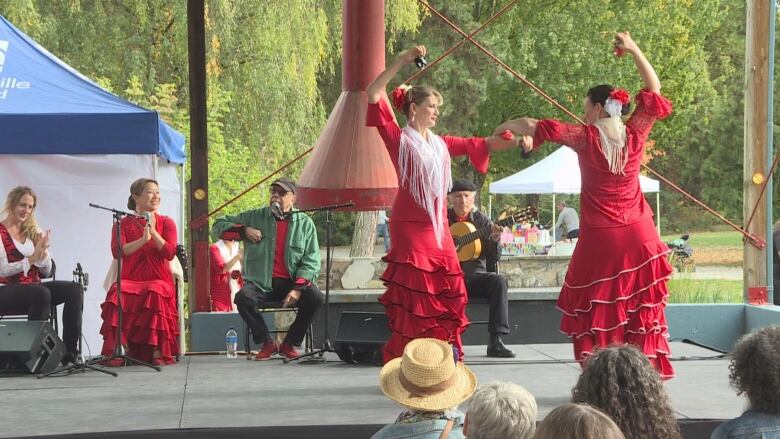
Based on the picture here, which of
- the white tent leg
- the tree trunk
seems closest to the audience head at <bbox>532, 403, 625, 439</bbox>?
the white tent leg

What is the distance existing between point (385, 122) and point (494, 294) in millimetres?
2679

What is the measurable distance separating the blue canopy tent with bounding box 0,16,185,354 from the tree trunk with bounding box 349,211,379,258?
10706 mm

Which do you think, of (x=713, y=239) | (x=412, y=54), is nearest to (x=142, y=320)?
(x=412, y=54)

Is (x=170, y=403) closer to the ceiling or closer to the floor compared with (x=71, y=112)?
closer to the floor

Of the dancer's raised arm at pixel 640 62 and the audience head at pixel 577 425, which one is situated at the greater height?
the dancer's raised arm at pixel 640 62

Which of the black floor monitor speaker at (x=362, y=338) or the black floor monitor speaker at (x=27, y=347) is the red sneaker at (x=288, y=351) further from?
the black floor monitor speaker at (x=27, y=347)

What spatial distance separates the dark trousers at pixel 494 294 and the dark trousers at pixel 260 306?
1125 millimetres

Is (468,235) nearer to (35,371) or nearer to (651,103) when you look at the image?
(651,103)

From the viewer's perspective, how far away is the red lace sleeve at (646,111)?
18.5ft

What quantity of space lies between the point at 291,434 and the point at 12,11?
428 inches

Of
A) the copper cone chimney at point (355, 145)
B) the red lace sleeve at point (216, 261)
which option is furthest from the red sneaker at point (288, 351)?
the red lace sleeve at point (216, 261)

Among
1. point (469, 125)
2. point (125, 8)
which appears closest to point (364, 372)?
point (125, 8)

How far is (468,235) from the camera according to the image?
26.3 feet

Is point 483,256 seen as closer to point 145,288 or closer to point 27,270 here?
point 145,288
